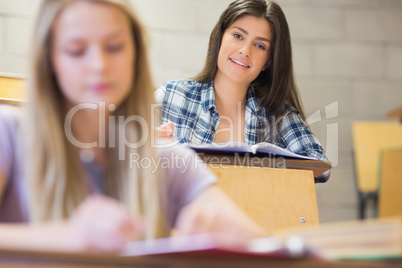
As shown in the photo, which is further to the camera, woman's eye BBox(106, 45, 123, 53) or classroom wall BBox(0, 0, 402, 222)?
classroom wall BBox(0, 0, 402, 222)

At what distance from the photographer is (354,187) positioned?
142 inches

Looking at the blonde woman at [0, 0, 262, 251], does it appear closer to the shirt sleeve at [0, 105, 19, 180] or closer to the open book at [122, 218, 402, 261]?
the shirt sleeve at [0, 105, 19, 180]

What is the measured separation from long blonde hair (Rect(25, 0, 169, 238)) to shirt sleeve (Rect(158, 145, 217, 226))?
0.06 m

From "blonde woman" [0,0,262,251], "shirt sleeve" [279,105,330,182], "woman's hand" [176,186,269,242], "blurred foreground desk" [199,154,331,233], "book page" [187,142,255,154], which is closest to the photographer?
"woman's hand" [176,186,269,242]

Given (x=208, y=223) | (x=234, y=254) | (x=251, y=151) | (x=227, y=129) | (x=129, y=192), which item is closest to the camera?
(x=234, y=254)

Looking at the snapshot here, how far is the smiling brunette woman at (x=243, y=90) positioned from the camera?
2.08m

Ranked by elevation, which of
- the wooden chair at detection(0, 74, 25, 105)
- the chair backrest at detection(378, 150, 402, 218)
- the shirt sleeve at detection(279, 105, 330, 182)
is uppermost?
the wooden chair at detection(0, 74, 25, 105)

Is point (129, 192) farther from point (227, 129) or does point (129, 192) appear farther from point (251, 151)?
point (227, 129)

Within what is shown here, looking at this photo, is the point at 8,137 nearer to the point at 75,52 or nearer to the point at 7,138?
the point at 7,138

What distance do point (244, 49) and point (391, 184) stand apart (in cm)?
175

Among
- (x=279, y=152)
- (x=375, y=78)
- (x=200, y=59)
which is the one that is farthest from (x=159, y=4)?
(x=279, y=152)

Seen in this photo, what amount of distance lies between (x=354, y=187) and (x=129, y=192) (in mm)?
2947

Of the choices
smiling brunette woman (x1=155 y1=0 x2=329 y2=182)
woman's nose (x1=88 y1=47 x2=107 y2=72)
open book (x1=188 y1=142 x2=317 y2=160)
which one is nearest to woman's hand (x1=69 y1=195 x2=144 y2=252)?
woman's nose (x1=88 y1=47 x2=107 y2=72)

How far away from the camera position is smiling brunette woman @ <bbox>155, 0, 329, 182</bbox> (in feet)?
6.82
